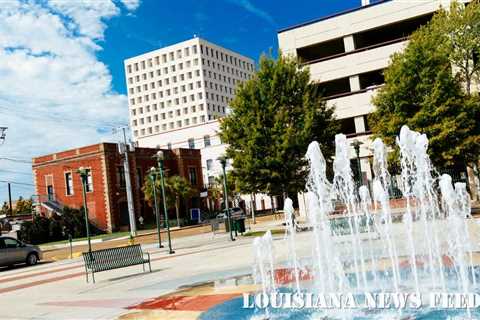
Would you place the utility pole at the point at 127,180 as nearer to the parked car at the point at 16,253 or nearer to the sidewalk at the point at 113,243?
the sidewalk at the point at 113,243

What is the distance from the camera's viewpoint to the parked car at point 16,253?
82.6ft

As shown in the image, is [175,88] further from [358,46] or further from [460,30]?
[460,30]

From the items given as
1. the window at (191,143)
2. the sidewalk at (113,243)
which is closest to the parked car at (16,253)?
the sidewalk at (113,243)

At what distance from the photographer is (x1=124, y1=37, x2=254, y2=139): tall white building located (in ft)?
376

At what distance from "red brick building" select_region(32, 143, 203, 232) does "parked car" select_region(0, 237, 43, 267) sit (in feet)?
82.8

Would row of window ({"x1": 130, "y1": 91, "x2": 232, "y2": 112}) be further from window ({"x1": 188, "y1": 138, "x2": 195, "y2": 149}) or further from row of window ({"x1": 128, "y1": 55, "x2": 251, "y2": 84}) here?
window ({"x1": 188, "y1": 138, "x2": 195, "y2": 149})

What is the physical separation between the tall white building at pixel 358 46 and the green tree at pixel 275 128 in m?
9.27

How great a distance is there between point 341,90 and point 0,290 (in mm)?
31637

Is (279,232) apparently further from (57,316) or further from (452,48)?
(57,316)

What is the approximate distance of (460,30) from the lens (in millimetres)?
29156

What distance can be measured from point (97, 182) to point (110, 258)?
38.9 meters

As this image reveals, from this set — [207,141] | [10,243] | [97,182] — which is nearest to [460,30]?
[10,243]

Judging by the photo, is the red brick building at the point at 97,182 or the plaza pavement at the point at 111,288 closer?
the plaza pavement at the point at 111,288

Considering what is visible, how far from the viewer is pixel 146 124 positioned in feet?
405
